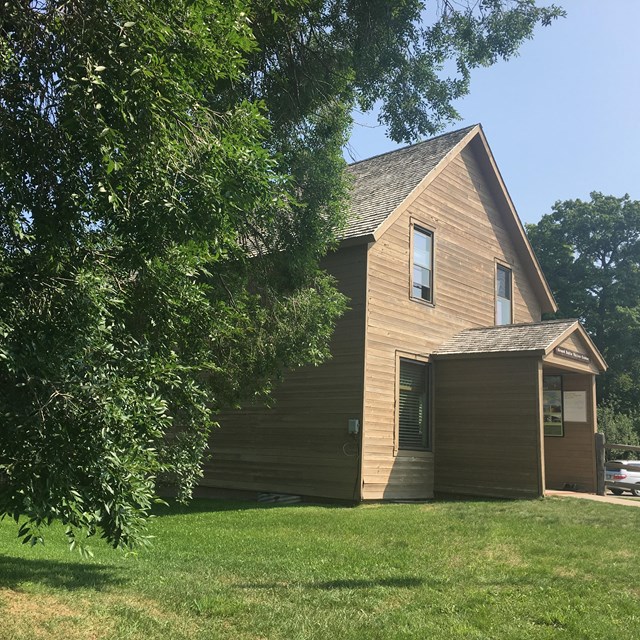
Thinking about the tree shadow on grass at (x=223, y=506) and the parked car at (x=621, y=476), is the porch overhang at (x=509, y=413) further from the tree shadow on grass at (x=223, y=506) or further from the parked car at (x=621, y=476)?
the parked car at (x=621, y=476)

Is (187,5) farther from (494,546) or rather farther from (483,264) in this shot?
(483,264)

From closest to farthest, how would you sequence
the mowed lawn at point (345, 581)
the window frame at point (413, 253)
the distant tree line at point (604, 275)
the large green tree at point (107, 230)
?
the large green tree at point (107, 230) < the mowed lawn at point (345, 581) < the window frame at point (413, 253) < the distant tree line at point (604, 275)

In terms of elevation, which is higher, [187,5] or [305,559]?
[187,5]

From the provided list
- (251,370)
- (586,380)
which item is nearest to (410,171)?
(586,380)

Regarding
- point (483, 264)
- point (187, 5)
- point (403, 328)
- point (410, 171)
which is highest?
point (410, 171)

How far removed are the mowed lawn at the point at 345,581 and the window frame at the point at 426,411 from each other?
350cm

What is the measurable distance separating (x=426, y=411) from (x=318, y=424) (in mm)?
2751

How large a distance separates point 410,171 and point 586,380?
6.87m

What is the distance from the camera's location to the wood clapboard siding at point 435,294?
48.2 feet

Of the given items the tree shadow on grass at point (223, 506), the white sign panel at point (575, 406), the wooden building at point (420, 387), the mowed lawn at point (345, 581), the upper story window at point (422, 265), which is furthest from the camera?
the white sign panel at point (575, 406)

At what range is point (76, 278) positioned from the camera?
4895 millimetres

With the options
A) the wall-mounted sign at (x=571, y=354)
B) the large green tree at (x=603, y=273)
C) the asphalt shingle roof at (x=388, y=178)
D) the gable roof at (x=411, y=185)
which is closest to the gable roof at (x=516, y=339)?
the wall-mounted sign at (x=571, y=354)

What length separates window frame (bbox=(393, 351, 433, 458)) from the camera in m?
15.1

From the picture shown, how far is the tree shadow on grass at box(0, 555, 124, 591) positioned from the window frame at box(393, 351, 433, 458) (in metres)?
8.07
